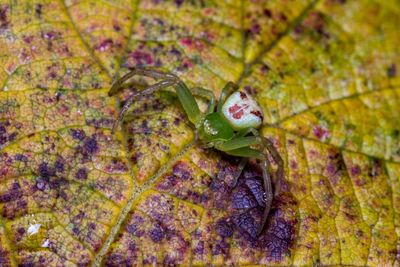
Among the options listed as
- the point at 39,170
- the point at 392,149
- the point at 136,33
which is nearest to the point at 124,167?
the point at 39,170

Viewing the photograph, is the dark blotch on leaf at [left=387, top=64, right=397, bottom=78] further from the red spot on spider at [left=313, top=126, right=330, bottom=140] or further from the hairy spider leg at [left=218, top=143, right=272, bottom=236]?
the hairy spider leg at [left=218, top=143, right=272, bottom=236]

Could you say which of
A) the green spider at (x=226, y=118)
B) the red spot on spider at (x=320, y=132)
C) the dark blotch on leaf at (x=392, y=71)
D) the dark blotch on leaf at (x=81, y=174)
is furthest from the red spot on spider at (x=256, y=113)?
the dark blotch on leaf at (x=392, y=71)

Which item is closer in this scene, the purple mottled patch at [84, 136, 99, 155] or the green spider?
the purple mottled patch at [84, 136, 99, 155]

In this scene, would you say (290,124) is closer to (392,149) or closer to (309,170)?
(309,170)

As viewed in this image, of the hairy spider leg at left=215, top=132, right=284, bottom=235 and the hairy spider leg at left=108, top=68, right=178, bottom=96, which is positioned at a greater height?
the hairy spider leg at left=108, top=68, right=178, bottom=96

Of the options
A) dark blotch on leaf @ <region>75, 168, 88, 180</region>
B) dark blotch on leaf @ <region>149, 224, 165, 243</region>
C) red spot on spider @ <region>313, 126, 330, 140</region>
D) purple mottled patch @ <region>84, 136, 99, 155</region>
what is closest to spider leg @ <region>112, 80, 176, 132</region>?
purple mottled patch @ <region>84, 136, 99, 155</region>
